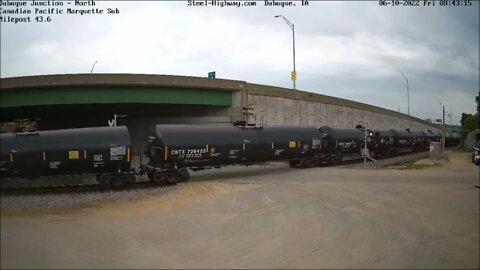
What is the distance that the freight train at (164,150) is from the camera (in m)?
14.3

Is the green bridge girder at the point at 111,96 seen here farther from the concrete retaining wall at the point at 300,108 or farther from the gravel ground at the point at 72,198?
the concrete retaining wall at the point at 300,108

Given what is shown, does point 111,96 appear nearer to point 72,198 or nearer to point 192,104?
point 192,104

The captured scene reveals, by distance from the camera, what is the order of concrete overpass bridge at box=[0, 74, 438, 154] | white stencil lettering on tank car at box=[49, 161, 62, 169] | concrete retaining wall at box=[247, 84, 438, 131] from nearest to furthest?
white stencil lettering on tank car at box=[49, 161, 62, 169]
concrete overpass bridge at box=[0, 74, 438, 154]
concrete retaining wall at box=[247, 84, 438, 131]

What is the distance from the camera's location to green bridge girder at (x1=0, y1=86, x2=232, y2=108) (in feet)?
24.6

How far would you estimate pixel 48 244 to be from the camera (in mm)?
5219

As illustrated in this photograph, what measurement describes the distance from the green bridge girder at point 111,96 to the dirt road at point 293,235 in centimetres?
236

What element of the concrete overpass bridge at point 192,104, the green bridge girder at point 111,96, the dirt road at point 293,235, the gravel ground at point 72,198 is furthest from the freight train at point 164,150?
the dirt road at point 293,235

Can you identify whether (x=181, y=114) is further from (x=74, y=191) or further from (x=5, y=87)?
(x=5, y=87)

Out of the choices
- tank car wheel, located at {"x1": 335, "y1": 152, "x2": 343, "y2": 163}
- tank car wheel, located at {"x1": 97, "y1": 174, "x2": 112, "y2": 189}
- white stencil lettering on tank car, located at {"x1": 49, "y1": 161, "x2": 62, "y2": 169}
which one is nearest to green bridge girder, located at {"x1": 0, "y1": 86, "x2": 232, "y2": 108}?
white stencil lettering on tank car, located at {"x1": 49, "y1": 161, "x2": 62, "y2": 169}

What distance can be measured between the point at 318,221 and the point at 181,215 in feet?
9.63

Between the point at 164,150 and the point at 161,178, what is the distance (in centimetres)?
139

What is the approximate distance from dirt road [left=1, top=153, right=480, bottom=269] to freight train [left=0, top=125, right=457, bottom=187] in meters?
4.46

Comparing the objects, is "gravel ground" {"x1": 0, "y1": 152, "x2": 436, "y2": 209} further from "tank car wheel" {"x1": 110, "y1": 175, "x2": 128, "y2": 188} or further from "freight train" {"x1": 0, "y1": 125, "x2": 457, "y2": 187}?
"tank car wheel" {"x1": 110, "y1": 175, "x2": 128, "y2": 188}

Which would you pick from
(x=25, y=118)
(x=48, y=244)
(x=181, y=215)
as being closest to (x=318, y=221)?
(x=181, y=215)
